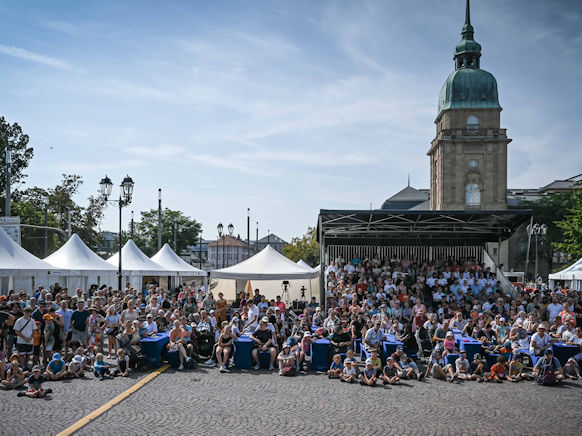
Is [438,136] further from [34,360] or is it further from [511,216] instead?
[34,360]

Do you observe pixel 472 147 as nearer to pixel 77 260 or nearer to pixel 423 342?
pixel 77 260

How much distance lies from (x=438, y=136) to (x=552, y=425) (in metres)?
69.3

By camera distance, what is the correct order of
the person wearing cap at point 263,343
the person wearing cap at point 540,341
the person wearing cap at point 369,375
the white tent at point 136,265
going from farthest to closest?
the white tent at point 136,265, the person wearing cap at point 263,343, the person wearing cap at point 540,341, the person wearing cap at point 369,375

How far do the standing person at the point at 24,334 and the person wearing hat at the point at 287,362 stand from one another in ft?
19.3

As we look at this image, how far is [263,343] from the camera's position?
14836mm

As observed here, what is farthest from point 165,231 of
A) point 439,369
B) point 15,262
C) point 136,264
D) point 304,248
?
point 439,369

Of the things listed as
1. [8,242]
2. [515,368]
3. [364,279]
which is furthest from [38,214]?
[515,368]

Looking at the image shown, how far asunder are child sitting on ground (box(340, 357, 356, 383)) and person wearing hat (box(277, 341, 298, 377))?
1367 mm

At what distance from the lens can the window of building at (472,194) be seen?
7406cm

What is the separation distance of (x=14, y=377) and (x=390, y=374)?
8.18 m

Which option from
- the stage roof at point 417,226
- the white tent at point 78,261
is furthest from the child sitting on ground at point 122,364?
the stage roof at point 417,226

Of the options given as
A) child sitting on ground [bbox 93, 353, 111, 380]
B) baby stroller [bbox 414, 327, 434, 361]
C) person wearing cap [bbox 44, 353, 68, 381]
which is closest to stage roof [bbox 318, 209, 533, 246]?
baby stroller [bbox 414, 327, 434, 361]

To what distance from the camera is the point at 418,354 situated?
16.8m

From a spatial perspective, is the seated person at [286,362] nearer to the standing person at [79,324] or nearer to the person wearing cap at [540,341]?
the standing person at [79,324]
